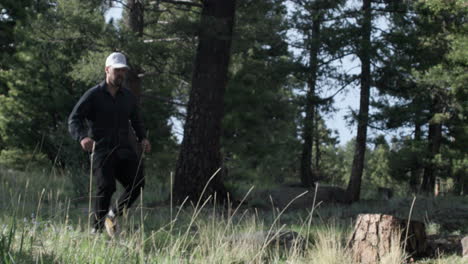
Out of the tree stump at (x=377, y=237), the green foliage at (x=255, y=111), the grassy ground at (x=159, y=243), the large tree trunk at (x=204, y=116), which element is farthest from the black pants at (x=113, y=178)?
the green foliage at (x=255, y=111)

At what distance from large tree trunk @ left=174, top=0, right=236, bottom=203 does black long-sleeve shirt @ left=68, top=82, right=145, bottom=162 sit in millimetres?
4453

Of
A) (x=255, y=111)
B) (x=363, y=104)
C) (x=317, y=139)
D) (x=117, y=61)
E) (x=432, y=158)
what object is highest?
(x=255, y=111)

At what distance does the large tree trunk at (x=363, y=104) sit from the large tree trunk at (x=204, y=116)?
12.4 feet

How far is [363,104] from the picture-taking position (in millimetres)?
13328

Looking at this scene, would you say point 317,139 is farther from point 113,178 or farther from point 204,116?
point 113,178

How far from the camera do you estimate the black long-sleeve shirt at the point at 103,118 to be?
570 cm

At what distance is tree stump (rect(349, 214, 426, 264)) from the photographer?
5.70m

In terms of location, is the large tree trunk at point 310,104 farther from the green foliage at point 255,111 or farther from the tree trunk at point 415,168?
the tree trunk at point 415,168

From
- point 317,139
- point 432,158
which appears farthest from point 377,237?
point 317,139

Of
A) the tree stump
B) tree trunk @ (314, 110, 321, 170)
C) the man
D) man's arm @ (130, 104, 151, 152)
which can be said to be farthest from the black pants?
tree trunk @ (314, 110, 321, 170)

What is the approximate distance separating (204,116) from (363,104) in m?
4.76

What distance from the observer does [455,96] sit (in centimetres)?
1631

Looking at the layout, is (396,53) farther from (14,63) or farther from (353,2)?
(14,63)

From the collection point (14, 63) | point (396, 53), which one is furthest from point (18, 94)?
point (396, 53)
